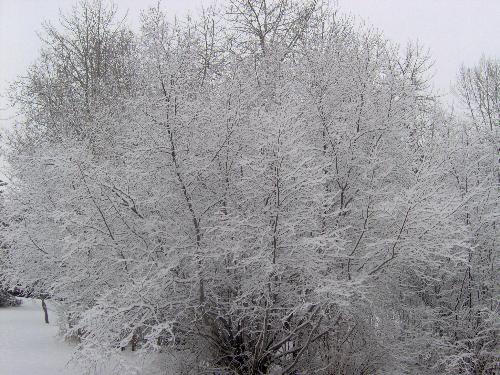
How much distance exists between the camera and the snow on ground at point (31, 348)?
8812 mm

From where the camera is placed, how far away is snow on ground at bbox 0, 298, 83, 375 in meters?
8.81

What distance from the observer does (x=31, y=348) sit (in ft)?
37.0

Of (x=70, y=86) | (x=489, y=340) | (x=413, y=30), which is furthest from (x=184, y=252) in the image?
(x=413, y=30)

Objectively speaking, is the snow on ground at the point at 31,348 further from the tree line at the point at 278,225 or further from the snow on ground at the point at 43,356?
the tree line at the point at 278,225

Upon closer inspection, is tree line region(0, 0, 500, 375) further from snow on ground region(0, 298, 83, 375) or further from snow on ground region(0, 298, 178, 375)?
snow on ground region(0, 298, 83, 375)

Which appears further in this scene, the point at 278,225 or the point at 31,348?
the point at 31,348

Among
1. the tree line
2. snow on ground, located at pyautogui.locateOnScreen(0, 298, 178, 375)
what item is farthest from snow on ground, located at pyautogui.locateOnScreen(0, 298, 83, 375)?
the tree line

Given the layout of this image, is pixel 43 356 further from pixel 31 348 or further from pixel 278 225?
pixel 278 225

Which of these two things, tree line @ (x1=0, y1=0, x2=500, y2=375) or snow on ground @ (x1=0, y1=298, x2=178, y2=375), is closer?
tree line @ (x1=0, y1=0, x2=500, y2=375)

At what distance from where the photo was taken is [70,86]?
47.1 feet

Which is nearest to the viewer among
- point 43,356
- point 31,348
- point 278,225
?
point 278,225

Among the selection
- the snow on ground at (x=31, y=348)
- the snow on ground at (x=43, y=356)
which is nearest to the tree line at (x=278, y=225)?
the snow on ground at (x=43, y=356)

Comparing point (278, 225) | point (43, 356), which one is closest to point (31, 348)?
point (43, 356)

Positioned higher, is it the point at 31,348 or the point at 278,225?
the point at 278,225
